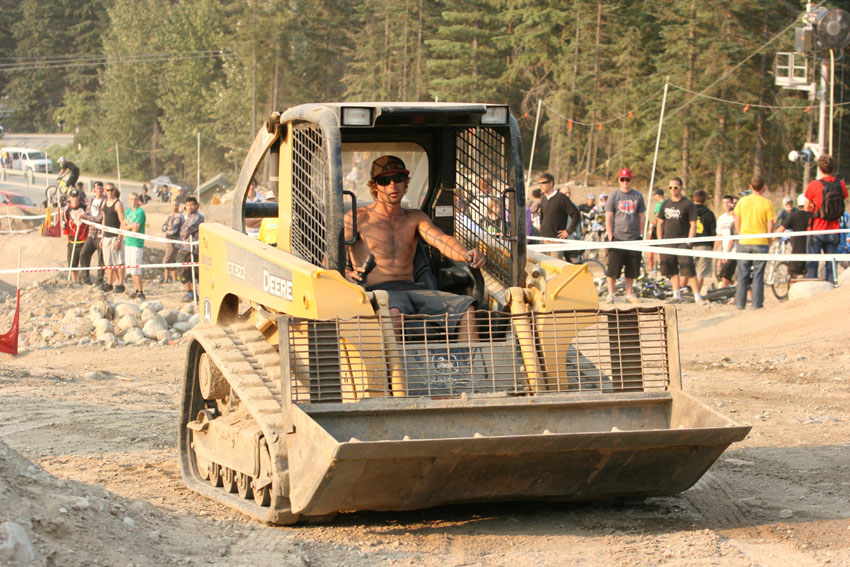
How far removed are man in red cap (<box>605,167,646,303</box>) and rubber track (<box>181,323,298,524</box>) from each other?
1042 cm

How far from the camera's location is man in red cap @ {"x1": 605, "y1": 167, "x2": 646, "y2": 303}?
55.6 feet

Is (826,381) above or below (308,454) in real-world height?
below

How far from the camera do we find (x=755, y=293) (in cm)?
1602

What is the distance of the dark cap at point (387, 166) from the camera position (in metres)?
7.44

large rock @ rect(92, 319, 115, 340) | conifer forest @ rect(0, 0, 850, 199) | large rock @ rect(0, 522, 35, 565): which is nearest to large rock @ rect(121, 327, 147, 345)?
large rock @ rect(92, 319, 115, 340)

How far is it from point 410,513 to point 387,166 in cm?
228

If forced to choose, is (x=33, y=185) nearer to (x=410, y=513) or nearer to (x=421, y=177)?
(x=421, y=177)

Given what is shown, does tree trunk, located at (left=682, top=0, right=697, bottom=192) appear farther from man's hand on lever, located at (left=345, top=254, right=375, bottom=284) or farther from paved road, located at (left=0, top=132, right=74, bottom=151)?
paved road, located at (left=0, top=132, right=74, bottom=151)

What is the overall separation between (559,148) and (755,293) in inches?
1495

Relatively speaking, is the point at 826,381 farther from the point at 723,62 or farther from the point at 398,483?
the point at 723,62

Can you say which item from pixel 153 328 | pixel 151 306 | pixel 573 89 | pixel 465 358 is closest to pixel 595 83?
pixel 573 89

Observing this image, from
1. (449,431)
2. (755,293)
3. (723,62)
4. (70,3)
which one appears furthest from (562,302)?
(70,3)

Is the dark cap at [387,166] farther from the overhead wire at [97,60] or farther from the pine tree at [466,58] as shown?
the overhead wire at [97,60]

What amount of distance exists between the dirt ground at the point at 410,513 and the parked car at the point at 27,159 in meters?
55.4
